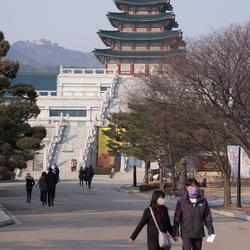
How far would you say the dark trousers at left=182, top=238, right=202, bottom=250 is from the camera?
773 cm

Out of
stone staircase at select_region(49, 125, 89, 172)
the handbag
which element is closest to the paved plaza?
the handbag

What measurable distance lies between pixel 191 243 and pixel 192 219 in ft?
1.22

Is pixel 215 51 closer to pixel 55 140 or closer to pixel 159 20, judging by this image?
pixel 55 140

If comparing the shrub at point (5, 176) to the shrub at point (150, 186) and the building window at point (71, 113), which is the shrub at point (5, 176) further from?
the building window at point (71, 113)

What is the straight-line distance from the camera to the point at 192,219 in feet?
25.5

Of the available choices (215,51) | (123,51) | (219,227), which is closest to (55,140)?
(123,51)

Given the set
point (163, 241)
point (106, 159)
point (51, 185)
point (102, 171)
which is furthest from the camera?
point (106, 159)

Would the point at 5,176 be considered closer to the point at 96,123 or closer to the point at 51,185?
the point at 96,123

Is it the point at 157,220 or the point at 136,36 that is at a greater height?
the point at 136,36

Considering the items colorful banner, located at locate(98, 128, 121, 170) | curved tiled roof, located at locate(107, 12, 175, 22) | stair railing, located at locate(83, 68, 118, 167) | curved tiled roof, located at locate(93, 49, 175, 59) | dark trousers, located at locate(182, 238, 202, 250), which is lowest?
dark trousers, located at locate(182, 238, 202, 250)

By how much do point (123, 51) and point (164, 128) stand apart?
50100mm

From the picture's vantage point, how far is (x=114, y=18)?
80.1 meters

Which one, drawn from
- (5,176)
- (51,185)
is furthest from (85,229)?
(5,176)

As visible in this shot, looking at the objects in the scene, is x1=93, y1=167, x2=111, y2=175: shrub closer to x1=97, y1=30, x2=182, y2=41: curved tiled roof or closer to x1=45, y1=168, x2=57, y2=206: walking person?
x1=45, y1=168, x2=57, y2=206: walking person
